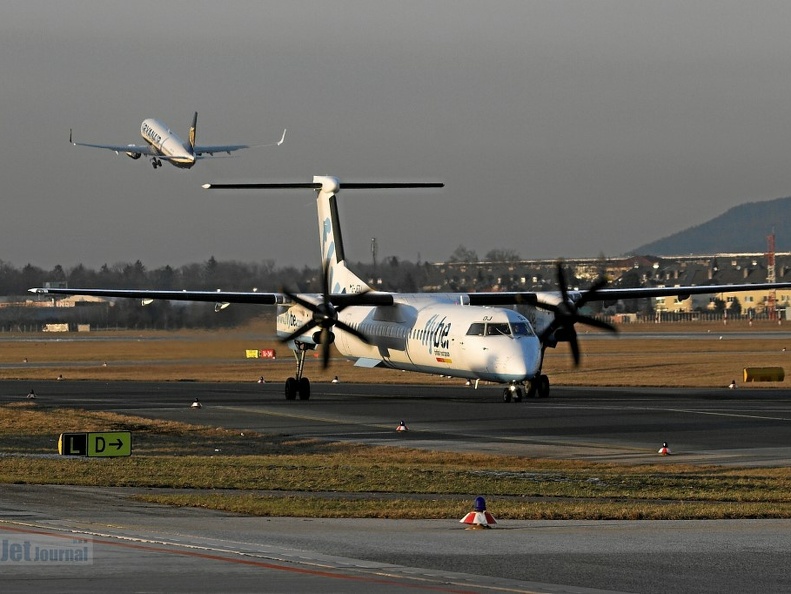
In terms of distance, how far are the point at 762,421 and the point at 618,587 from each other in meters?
23.0

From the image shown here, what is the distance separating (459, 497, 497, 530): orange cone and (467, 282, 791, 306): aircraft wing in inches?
1132

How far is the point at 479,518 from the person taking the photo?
15219 millimetres

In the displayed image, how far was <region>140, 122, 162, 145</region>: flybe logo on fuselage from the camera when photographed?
252ft

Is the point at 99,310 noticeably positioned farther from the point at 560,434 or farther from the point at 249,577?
the point at 249,577

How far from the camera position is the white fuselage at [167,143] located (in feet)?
239

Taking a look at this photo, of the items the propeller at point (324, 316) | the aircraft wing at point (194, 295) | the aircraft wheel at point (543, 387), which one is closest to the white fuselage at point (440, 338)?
the propeller at point (324, 316)

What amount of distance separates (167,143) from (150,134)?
12.8ft

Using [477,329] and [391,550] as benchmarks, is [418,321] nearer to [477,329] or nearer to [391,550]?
[477,329]

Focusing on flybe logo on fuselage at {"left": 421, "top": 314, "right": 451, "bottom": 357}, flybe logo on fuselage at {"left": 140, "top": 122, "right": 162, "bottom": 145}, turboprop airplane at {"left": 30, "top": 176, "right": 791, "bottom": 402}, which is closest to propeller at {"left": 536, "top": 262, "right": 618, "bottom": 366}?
turboprop airplane at {"left": 30, "top": 176, "right": 791, "bottom": 402}

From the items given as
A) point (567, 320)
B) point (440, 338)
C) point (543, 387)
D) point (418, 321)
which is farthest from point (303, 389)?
point (567, 320)

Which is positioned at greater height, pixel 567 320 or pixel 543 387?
pixel 567 320

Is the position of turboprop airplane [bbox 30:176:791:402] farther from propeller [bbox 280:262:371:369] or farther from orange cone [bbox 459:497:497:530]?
orange cone [bbox 459:497:497:530]

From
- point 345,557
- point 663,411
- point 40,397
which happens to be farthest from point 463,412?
point 345,557

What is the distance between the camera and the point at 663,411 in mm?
36344
